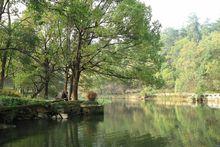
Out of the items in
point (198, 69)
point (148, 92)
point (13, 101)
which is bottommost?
point (13, 101)

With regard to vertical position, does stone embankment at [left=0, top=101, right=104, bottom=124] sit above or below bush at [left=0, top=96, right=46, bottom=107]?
below

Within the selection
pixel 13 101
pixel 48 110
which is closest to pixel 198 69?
pixel 48 110

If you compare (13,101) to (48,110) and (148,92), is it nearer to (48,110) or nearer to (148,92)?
(48,110)

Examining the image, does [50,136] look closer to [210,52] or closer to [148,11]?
[148,11]

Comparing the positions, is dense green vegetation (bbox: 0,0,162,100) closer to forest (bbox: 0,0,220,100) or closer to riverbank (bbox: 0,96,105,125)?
forest (bbox: 0,0,220,100)

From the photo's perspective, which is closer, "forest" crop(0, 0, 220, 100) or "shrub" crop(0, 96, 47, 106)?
"shrub" crop(0, 96, 47, 106)

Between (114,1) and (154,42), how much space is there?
493 cm

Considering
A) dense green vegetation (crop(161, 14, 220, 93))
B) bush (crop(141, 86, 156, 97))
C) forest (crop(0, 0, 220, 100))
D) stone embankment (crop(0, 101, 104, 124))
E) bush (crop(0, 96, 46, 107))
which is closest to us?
bush (crop(0, 96, 46, 107))

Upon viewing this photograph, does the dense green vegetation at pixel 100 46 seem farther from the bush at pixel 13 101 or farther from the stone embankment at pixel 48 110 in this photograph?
the bush at pixel 13 101

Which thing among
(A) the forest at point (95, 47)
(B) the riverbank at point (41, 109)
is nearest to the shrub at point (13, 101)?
(B) the riverbank at point (41, 109)

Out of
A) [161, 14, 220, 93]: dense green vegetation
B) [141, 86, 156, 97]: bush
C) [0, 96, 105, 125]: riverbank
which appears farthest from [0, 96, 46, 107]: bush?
[141, 86, 156, 97]: bush

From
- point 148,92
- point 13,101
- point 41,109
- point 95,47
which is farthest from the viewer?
point 148,92

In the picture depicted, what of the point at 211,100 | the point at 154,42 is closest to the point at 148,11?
the point at 154,42

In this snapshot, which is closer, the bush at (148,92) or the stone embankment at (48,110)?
the stone embankment at (48,110)
